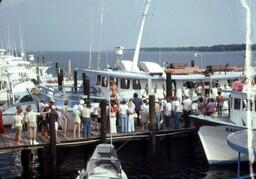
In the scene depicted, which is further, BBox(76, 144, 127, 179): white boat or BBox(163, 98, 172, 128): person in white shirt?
BBox(163, 98, 172, 128): person in white shirt

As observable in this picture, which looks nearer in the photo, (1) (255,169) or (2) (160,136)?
(1) (255,169)

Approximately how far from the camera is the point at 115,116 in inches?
1005

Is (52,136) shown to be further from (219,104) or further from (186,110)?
(219,104)

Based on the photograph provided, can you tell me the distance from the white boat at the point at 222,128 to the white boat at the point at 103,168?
736cm

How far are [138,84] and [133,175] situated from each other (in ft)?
30.7

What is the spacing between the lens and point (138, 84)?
33000 millimetres

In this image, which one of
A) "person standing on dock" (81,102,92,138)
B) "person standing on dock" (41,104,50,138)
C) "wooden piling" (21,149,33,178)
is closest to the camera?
"person standing on dock" (81,102,92,138)

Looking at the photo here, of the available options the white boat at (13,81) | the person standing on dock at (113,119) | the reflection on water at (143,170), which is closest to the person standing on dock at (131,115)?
the person standing on dock at (113,119)

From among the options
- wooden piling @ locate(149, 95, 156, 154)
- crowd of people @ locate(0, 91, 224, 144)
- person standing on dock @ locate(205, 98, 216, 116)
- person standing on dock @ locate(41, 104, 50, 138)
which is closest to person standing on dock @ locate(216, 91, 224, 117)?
crowd of people @ locate(0, 91, 224, 144)

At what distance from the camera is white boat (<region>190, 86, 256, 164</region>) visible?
25062mm

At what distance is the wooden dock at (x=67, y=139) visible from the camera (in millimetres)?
22844

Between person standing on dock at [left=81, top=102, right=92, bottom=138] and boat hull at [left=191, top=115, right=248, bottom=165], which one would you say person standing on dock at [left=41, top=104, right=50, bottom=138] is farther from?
boat hull at [left=191, top=115, right=248, bottom=165]

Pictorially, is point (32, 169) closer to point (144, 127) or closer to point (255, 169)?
point (144, 127)

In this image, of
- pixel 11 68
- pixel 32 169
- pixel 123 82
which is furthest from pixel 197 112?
pixel 11 68
